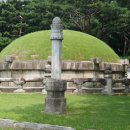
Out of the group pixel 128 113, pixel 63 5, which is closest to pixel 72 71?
pixel 128 113

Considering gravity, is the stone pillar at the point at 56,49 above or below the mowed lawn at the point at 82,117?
above

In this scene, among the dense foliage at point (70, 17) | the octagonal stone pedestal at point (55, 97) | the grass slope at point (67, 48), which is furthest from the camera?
the dense foliage at point (70, 17)

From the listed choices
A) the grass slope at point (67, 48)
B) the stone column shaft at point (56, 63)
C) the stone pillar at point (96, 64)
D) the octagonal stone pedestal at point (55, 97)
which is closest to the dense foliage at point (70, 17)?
the grass slope at point (67, 48)

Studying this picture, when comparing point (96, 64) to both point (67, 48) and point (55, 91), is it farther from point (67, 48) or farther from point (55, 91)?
point (55, 91)

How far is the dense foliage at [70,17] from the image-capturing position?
132 feet

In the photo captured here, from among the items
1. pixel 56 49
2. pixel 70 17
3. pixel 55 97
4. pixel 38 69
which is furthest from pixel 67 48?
pixel 70 17

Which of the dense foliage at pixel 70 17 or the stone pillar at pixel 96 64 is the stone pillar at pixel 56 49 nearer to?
the stone pillar at pixel 96 64

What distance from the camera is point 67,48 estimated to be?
2241 centimetres

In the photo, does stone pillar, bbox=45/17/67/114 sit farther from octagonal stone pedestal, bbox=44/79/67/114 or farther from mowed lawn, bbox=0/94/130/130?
mowed lawn, bbox=0/94/130/130

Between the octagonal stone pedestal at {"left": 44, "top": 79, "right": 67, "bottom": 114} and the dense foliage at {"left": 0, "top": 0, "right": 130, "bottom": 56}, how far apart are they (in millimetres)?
29097

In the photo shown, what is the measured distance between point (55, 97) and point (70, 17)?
32.0m

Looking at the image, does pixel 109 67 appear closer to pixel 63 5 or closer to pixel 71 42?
pixel 71 42

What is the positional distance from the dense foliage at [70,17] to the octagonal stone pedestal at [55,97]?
2910 centimetres

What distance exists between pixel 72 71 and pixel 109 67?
2.09m
